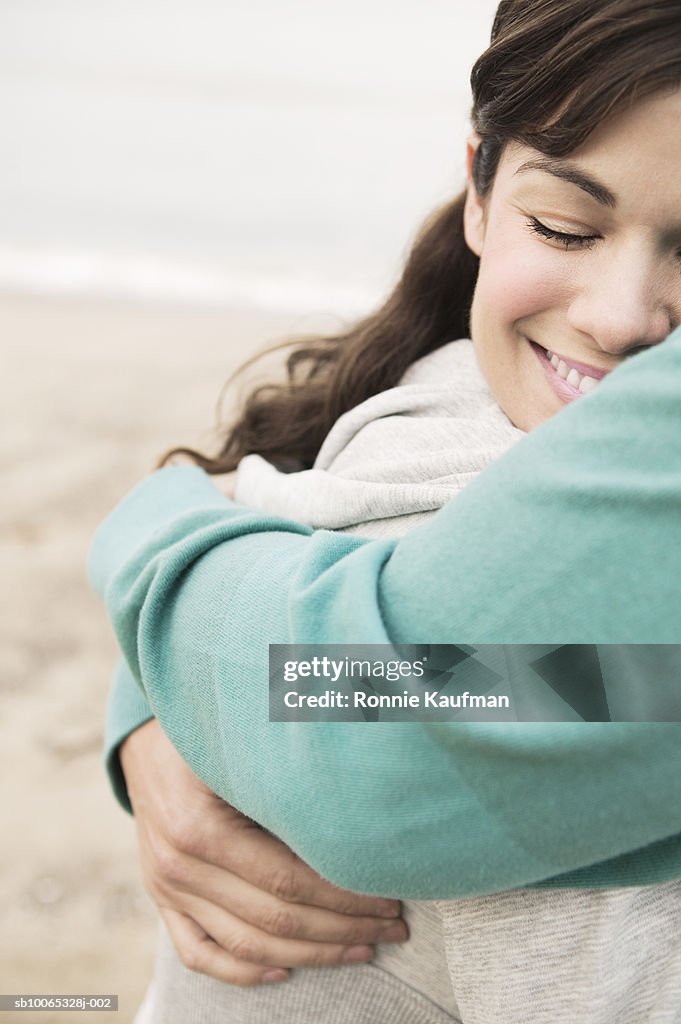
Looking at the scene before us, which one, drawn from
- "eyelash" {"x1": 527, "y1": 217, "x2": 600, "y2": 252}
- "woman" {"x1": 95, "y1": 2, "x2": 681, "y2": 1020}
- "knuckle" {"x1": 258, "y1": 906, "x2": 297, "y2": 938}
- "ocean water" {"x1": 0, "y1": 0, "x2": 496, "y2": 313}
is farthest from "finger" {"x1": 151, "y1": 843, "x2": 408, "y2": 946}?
"ocean water" {"x1": 0, "y1": 0, "x2": 496, "y2": 313}

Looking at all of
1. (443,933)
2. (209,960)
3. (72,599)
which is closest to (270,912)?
(209,960)

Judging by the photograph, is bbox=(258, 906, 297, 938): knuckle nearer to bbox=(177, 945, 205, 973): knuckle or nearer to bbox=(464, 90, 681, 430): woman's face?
bbox=(177, 945, 205, 973): knuckle

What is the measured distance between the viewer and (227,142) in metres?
8.45

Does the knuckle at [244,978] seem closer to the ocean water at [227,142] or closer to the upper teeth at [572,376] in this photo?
the upper teeth at [572,376]

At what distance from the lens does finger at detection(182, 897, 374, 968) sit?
1227 mm

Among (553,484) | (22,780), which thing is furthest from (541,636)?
(22,780)

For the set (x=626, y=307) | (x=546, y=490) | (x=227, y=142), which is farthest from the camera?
(x=227, y=142)

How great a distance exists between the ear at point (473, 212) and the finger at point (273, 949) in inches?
34.7

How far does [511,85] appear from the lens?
1.20 meters

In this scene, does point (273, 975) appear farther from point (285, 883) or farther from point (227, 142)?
point (227, 142)

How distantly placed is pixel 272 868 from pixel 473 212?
0.88 meters

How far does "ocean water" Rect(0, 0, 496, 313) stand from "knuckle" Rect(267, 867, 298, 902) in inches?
48.8

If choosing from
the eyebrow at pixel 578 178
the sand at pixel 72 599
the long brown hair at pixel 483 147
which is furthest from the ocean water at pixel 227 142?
the eyebrow at pixel 578 178

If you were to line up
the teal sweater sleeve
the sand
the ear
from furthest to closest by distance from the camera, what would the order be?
the sand < the ear < the teal sweater sleeve
